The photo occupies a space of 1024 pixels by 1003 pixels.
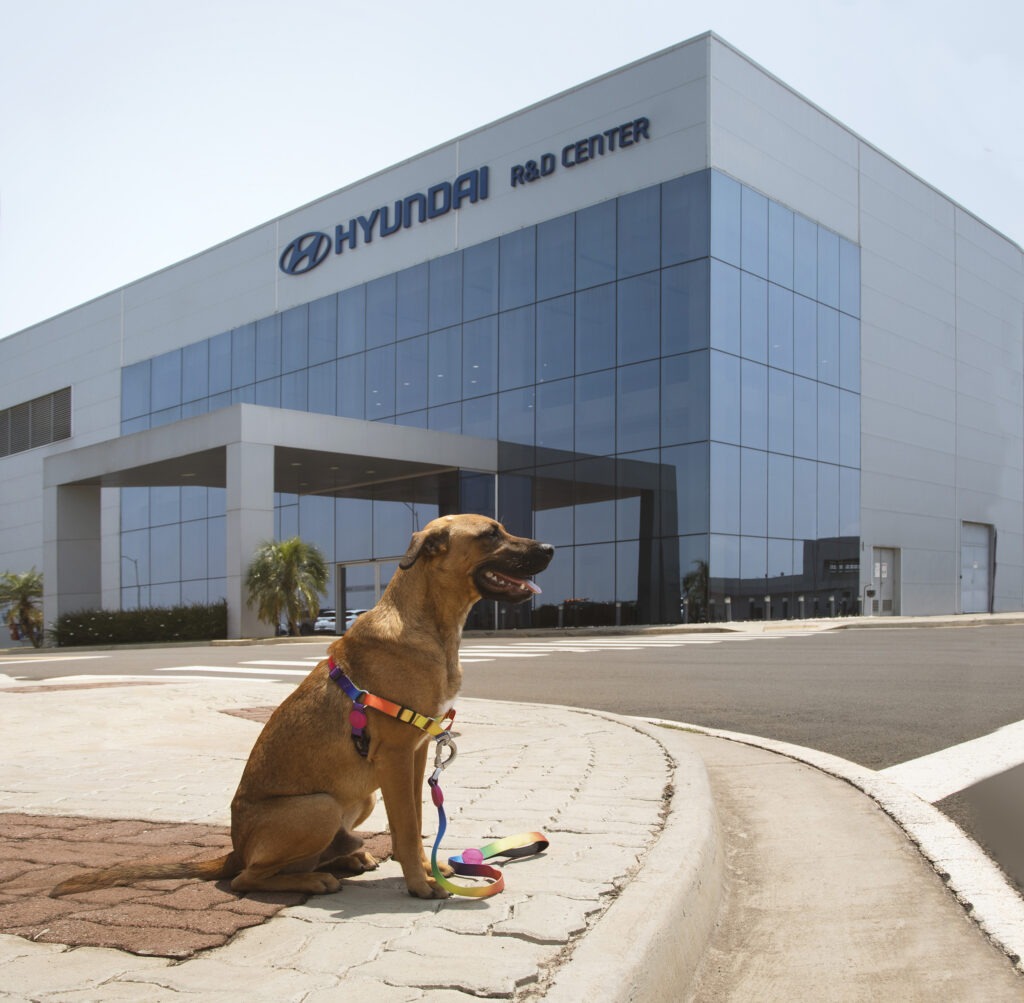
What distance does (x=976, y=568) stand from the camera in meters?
41.4

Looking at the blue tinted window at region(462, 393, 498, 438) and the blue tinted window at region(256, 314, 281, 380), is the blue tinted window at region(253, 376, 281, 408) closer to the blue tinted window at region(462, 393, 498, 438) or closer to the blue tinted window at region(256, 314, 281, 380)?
the blue tinted window at region(256, 314, 281, 380)

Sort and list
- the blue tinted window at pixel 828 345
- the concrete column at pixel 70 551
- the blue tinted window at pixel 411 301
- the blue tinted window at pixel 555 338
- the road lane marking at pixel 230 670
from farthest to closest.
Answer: the blue tinted window at pixel 411 301, the concrete column at pixel 70 551, the blue tinted window at pixel 828 345, the blue tinted window at pixel 555 338, the road lane marking at pixel 230 670

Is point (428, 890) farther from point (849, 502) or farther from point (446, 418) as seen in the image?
point (446, 418)

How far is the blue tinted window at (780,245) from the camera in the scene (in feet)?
104

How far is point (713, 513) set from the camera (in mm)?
28953

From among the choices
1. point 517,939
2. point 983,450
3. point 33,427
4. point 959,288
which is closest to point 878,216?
point 959,288

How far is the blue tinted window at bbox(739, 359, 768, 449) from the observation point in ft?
99.5

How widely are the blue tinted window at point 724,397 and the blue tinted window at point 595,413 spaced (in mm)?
3293

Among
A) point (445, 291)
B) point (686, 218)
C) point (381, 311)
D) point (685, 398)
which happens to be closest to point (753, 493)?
point (685, 398)

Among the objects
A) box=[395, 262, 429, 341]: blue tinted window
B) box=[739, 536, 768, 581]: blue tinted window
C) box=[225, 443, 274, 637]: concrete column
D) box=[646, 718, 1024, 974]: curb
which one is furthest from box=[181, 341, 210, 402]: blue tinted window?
box=[646, 718, 1024, 974]: curb

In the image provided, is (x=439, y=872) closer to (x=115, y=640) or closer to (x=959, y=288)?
(x=115, y=640)

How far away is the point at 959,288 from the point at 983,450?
6443 millimetres

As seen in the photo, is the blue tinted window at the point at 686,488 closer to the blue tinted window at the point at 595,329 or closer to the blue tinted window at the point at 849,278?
the blue tinted window at the point at 595,329

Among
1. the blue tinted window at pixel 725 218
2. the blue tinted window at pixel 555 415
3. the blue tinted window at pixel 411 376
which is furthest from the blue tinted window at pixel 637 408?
the blue tinted window at pixel 411 376
